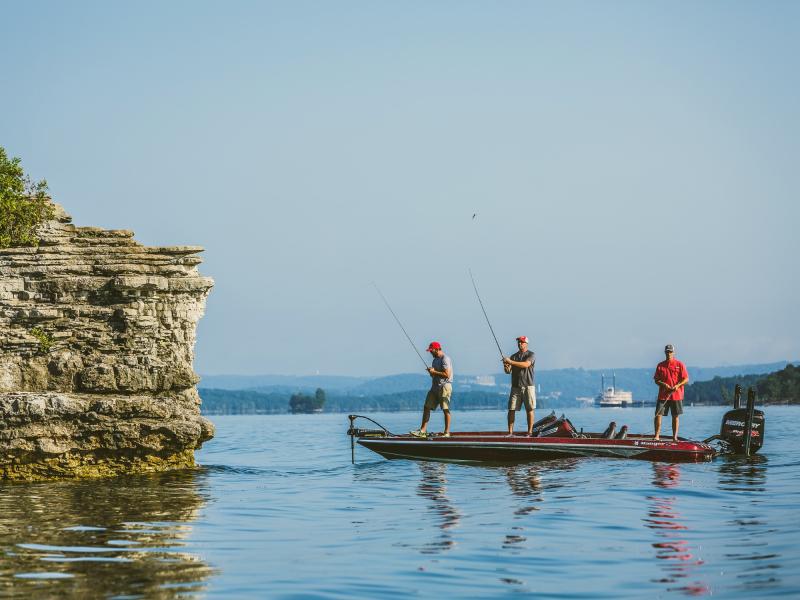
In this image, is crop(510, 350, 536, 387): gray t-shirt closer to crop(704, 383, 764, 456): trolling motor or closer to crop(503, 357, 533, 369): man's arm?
crop(503, 357, 533, 369): man's arm

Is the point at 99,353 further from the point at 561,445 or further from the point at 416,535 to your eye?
the point at 416,535

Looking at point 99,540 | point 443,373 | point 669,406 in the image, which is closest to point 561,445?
point 669,406

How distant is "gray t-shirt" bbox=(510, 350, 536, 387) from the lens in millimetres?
22750

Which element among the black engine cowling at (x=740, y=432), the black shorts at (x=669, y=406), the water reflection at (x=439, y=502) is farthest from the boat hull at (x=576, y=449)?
the black engine cowling at (x=740, y=432)

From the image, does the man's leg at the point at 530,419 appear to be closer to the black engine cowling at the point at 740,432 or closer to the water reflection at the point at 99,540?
the black engine cowling at the point at 740,432

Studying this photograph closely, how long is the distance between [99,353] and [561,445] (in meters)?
10.3

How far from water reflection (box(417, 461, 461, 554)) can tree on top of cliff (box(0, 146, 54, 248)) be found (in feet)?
32.7

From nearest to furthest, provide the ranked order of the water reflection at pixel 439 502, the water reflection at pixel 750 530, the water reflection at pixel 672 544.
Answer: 1. the water reflection at pixel 672 544
2. the water reflection at pixel 750 530
3. the water reflection at pixel 439 502

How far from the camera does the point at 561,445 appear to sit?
899 inches

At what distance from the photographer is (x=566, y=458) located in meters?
22.8

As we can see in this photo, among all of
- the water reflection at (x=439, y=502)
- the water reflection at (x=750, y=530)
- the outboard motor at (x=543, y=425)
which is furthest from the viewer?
the outboard motor at (x=543, y=425)

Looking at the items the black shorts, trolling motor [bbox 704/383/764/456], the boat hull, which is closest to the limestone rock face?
the boat hull

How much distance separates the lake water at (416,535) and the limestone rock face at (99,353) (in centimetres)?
94

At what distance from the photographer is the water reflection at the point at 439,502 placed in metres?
12.2
